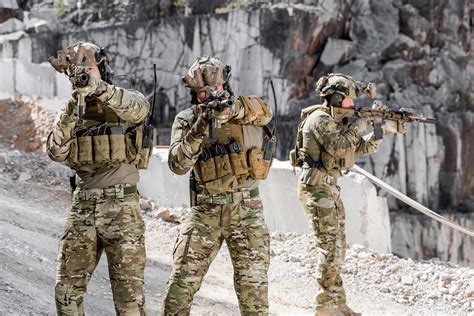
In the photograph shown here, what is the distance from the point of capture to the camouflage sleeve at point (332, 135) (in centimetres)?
451

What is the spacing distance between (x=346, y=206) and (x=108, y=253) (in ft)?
12.8

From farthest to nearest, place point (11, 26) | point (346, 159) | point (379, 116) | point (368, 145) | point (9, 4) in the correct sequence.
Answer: point (9, 4)
point (11, 26)
point (379, 116)
point (368, 145)
point (346, 159)

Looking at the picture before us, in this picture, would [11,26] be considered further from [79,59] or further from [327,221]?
[79,59]

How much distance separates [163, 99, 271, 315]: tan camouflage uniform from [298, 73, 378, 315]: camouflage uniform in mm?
1143

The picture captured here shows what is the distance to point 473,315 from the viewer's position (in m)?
5.30

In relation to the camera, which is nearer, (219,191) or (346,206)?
(219,191)

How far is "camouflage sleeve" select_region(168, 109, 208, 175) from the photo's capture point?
3273 mm

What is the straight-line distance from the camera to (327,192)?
15.3ft

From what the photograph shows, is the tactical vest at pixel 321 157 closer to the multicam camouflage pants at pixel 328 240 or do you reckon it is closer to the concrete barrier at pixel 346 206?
the multicam camouflage pants at pixel 328 240

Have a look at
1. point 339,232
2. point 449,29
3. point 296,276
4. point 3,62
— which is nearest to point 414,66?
point 449,29

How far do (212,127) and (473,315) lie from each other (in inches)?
127

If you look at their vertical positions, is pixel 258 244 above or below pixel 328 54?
below

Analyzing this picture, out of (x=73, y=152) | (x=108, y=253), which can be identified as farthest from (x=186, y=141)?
(x=108, y=253)

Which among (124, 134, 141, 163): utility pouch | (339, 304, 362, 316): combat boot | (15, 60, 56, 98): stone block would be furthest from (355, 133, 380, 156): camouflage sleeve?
(15, 60, 56, 98): stone block
